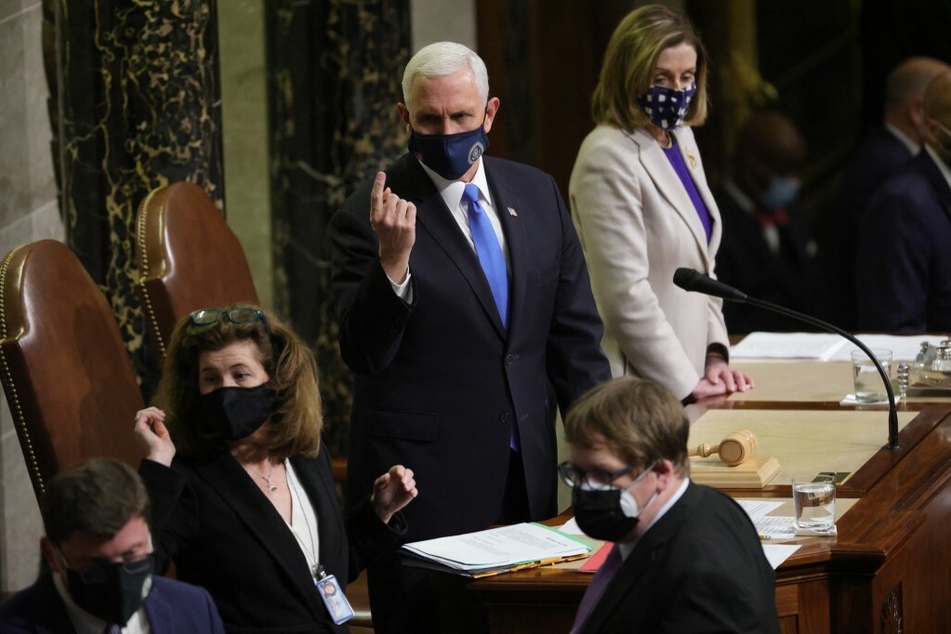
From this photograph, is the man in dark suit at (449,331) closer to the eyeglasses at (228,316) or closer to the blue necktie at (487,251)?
the blue necktie at (487,251)

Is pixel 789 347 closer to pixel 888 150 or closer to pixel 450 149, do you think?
pixel 888 150

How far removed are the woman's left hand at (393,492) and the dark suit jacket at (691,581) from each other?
0.84m

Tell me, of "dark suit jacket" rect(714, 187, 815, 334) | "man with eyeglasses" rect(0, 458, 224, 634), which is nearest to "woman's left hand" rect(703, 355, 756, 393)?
"man with eyeglasses" rect(0, 458, 224, 634)

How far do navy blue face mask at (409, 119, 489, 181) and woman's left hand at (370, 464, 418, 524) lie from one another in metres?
0.70

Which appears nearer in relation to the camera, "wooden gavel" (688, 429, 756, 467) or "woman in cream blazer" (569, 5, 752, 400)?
"wooden gavel" (688, 429, 756, 467)

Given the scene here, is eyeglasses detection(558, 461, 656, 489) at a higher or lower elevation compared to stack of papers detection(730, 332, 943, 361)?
higher

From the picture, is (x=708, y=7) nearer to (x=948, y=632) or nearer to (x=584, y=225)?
(x=584, y=225)

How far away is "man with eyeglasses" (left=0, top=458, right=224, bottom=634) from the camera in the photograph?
2721 mm

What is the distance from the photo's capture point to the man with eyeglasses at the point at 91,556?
8.93 feet

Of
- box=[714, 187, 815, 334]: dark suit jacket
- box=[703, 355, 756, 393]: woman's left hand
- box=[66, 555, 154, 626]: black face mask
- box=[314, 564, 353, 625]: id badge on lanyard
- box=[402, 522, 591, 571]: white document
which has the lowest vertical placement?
box=[714, 187, 815, 334]: dark suit jacket

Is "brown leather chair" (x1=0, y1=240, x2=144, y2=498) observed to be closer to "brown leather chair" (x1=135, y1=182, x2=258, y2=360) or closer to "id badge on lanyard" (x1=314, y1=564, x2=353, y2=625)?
"brown leather chair" (x1=135, y1=182, x2=258, y2=360)

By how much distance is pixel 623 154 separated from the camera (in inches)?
179

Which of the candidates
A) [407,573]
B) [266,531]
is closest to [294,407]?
[266,531]

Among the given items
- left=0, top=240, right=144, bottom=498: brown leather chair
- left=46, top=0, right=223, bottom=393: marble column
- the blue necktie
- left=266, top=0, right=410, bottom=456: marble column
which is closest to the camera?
left=0, top=240, right=144, bottom=498: brown leather chair
